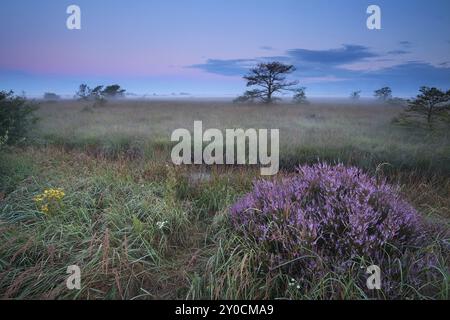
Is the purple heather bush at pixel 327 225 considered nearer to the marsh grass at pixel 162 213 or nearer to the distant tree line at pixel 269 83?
the marsh grass at pixel 162 213

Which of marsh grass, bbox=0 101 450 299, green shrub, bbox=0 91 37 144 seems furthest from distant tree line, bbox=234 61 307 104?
green shrub, bbox=0 91 37 144

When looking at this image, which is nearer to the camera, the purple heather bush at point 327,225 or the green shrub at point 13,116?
the purple heather bush at point 327,225

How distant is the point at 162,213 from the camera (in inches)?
191

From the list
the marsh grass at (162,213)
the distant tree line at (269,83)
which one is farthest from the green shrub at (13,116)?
the distant tree line at (269,83)

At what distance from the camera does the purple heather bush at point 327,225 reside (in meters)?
3.41

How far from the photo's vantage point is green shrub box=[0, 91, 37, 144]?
890cm

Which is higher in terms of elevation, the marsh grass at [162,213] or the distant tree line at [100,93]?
the distant tree line at [100,93]

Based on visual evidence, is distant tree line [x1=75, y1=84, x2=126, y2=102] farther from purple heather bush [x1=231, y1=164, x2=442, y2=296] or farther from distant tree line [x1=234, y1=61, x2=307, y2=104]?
purple heather bush [x1=231, y1=164, x2=442, y2=296]

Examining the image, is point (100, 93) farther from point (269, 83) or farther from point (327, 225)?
point (327, 225)

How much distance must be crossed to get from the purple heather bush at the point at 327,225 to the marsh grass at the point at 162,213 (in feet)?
0.45

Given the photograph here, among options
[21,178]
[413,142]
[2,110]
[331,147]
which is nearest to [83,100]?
[2,110]

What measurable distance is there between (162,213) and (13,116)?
648 cm

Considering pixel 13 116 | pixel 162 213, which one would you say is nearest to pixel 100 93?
pixel 13 116

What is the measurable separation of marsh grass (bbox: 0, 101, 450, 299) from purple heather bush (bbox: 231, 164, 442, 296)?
0.14 meters
